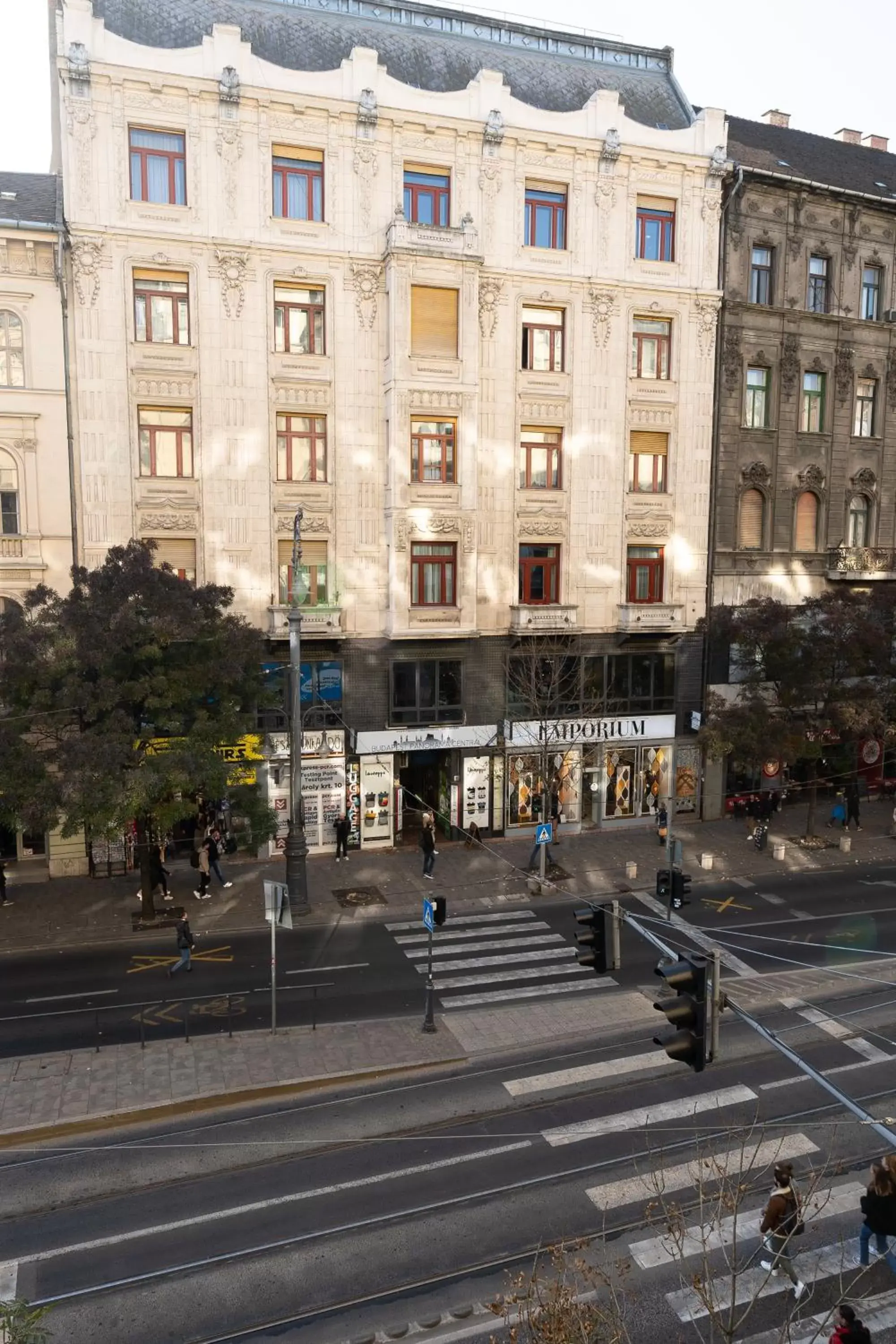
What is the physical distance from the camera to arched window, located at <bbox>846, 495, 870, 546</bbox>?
3625cm

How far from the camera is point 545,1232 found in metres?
12.3

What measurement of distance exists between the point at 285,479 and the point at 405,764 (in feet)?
33.5

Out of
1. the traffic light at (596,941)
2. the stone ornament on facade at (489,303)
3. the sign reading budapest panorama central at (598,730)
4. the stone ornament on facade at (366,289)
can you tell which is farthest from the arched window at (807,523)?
the traffic light at (596,941)

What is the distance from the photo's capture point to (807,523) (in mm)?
35406

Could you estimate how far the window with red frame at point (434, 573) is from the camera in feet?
98.7

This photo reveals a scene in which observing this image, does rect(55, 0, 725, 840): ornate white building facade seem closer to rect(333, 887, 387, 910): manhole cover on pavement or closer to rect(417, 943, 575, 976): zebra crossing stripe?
rect(333, 887, 387, 910): manhole cover on pavement

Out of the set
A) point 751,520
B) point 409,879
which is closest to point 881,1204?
point 409,879

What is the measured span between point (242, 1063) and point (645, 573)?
22.1 metres

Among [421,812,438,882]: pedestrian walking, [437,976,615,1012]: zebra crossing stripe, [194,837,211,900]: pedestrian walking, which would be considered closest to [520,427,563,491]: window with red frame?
[421,812,438,882]: pedestrian walking

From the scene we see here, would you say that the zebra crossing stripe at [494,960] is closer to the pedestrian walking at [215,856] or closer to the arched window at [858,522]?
the pedestrian walking at [215,856]

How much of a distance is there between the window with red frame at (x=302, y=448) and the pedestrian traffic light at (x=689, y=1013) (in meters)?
23.1

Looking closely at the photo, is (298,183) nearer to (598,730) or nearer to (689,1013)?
(598,730)

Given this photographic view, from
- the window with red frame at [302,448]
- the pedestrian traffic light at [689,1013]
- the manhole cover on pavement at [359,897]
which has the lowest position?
the manhole cover on pavement at [359,897]

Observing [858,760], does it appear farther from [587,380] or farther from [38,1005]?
[38,1005]
